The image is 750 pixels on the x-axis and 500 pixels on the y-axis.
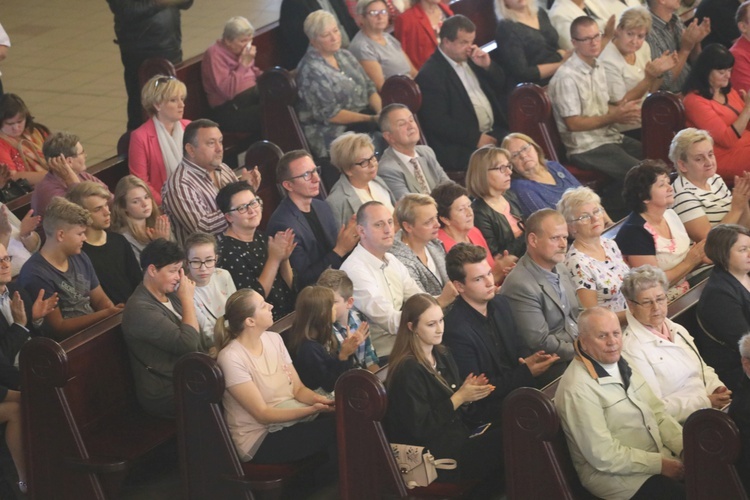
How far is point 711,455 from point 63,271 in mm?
2453

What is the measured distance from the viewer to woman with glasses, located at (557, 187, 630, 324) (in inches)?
200

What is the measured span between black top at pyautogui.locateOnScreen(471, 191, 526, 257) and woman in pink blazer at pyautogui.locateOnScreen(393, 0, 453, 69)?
1753 mm

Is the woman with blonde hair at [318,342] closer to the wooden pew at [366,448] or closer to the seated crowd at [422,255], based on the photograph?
the seated crowd at [422,255]

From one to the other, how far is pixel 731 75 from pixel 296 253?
297 cm


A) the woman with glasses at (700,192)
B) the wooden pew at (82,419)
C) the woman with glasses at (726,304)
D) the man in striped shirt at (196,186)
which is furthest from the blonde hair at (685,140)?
the wooden pew at (82,419)

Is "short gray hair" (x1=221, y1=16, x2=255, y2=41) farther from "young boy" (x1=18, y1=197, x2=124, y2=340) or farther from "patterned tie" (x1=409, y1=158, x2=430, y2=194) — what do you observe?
"young boy" (x1=18, y1=197, x2=124, y2=340)

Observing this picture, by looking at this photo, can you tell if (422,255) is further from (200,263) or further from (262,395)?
(262,395)

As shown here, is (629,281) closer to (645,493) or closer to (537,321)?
(537,321)

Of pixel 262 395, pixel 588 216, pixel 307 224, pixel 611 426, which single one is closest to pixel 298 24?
pixel 307 224

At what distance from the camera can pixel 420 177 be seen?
235 inches

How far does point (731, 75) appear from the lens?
22.6ft

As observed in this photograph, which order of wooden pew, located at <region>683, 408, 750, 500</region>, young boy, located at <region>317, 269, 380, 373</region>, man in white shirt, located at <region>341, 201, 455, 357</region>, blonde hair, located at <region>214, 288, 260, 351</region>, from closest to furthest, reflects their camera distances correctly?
1. wooden pew, located at <region>683, 408, 750, 500</region>
2. blonde hair, located at <region>214, 288, 260, 351</region>
3. young boy, located at <region>317, 269, 380, 373</region>
4. man in white shirt, located at <region>341, 201, 455, 357</region>

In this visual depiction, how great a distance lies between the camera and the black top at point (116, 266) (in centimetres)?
503

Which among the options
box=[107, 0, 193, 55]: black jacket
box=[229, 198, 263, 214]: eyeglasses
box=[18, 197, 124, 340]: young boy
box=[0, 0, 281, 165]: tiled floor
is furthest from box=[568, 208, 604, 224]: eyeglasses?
box=[0, 0, 281, 165]: tiled floor
